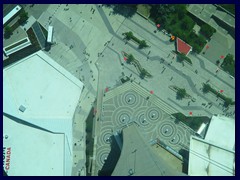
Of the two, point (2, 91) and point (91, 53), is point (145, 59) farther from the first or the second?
point (2, 91)

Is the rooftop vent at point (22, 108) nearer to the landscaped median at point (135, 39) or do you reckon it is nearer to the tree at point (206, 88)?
the landscaped median at point (135, 39)

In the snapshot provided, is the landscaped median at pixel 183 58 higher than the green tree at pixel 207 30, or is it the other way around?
the green tree at pixel 207 30

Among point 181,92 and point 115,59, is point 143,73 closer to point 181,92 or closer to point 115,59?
point 115,59

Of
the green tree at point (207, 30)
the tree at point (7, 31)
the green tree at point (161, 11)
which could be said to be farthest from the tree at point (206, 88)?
the tree at point (7, 31)

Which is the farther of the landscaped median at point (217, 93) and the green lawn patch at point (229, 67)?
the green lawn patch at point (229, 67)

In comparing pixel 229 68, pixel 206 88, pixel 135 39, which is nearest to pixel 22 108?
pixel 135 39

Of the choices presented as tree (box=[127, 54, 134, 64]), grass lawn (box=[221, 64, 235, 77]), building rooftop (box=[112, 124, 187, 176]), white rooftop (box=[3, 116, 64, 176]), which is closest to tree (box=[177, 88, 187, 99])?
grass lawn (box=[221, 64, 235, 77])

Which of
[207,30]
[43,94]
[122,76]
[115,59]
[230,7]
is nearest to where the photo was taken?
[43,94]

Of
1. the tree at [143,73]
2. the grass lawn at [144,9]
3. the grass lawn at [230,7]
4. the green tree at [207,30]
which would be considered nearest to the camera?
the tree at [143,73]
